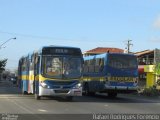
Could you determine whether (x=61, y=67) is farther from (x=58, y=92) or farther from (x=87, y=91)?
(x=87, y=91)

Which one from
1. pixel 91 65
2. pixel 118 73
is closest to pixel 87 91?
pixel 91 65

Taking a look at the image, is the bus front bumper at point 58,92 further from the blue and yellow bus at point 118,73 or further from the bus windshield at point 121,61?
the bus windshield at point 121,61

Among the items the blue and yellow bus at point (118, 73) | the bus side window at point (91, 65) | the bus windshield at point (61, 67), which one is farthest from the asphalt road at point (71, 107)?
the bus side window at point (91, 65)

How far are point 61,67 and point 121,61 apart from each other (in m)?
7.14

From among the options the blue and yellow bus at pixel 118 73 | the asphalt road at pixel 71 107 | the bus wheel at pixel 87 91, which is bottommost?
the asphalt road at pixel 71 107

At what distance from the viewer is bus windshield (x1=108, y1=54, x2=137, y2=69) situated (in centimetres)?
3238

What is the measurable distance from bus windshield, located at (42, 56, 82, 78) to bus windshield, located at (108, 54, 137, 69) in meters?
6.05

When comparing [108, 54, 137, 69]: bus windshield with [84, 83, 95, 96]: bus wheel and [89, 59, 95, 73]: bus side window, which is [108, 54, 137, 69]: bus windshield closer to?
[89, 59, 95, 73]: bus side window

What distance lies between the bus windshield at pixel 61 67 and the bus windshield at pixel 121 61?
6.05 m

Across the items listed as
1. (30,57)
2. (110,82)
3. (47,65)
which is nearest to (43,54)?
(47,65)

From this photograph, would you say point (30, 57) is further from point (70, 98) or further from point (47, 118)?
point (47, 118)

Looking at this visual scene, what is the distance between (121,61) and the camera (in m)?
32.5

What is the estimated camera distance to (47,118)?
17.2 meters

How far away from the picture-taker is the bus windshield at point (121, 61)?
3238cm
